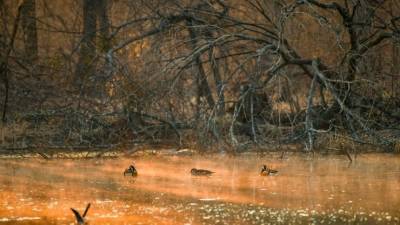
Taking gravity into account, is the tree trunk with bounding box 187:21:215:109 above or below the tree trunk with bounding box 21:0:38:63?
below

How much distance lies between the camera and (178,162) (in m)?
12.7

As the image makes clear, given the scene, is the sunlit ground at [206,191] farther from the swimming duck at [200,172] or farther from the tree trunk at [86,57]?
the tree trunk at [86,57]

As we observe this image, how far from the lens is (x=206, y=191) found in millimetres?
10203

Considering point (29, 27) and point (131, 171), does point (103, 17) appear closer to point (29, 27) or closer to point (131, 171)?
point (29, 27)

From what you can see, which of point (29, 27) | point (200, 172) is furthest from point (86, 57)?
point (200, 172)

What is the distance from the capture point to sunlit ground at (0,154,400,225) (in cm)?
876

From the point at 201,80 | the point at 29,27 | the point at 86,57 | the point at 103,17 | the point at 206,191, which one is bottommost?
the point at 206,191

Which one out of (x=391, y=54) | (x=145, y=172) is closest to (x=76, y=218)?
(x=145, y=172)

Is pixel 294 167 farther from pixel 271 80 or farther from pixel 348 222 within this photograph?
pixel 348 222

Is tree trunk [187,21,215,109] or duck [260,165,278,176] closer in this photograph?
duck [260,165,278,176]

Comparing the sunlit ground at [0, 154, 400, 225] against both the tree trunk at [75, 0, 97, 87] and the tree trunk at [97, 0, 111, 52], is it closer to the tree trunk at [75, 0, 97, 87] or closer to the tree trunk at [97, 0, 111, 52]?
the tree trunk at [75, 0, 97, 87]

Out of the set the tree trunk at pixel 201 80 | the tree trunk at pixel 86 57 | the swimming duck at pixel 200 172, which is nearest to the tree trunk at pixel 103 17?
the tree trunk at pixel 86 57

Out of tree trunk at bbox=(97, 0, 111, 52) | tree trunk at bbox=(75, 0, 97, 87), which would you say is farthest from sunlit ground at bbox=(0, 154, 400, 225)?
tree trunk at bbox=(97, 0, 111, 52)

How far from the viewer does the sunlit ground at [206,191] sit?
345 inches
